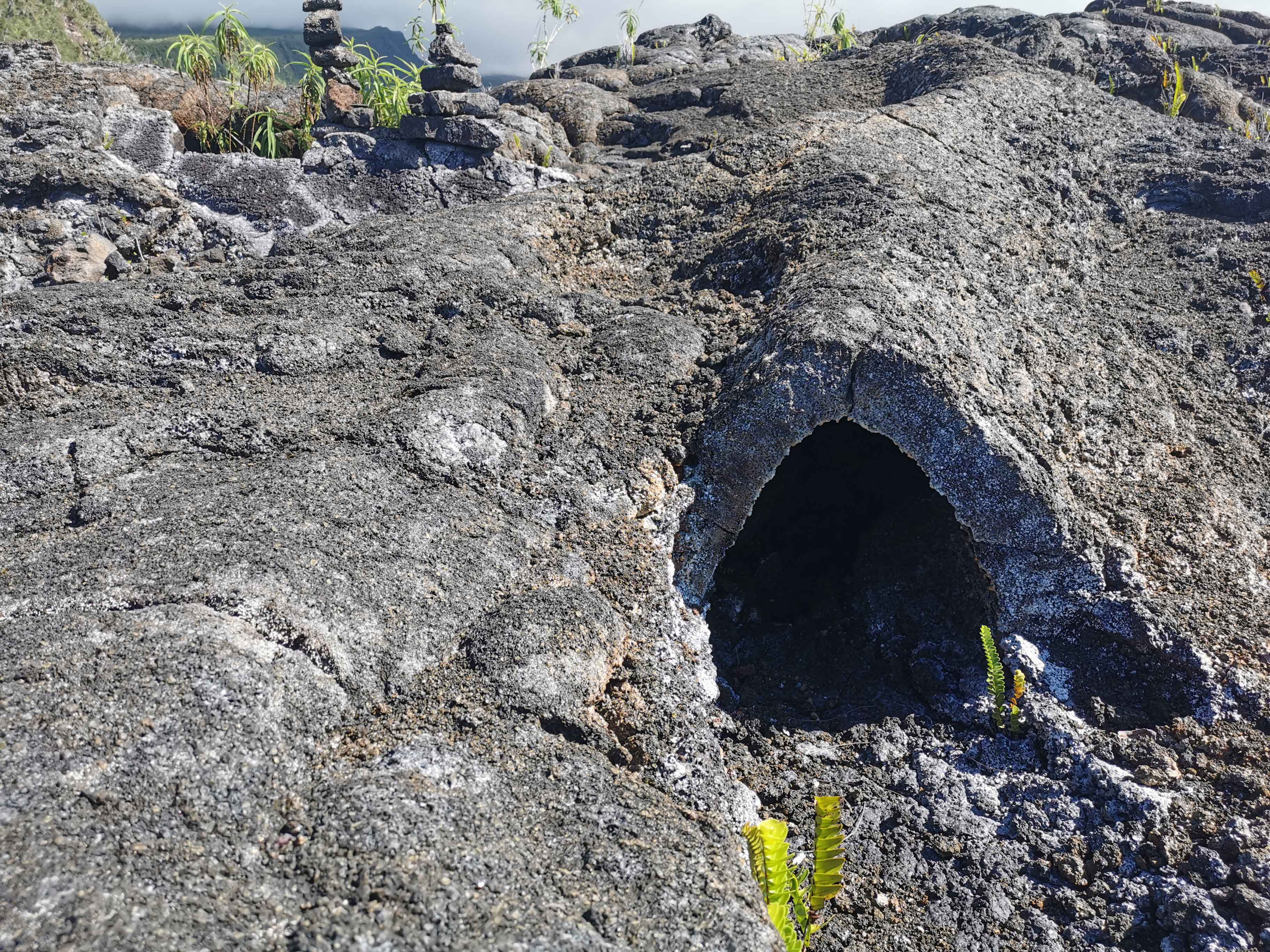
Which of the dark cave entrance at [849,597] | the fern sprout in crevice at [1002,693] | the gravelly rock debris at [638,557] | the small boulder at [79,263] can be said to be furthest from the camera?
the small boulder at [79,263]

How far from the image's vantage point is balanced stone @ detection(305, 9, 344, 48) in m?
7.93

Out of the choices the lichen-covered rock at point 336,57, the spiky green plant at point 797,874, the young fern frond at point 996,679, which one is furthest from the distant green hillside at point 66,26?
the spiky green plant at point 797,874

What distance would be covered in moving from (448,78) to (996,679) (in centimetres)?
671

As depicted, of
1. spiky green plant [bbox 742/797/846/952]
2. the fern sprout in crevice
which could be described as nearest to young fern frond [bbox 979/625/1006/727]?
the fern sprout in crevice

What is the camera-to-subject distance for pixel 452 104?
22.8 feet

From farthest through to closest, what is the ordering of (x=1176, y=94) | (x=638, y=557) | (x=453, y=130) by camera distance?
(x=1176, y=94) < (x=453, y=130) < (x=638, y=557)

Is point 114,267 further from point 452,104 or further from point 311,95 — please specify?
point 452,104

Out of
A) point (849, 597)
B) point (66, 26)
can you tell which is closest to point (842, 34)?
point (849, 597)

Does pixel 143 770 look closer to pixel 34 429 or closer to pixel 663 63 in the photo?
pixel 34 429

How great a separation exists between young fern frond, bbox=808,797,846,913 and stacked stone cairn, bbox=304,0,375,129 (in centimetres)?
704

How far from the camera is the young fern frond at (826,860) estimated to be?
2889 mm

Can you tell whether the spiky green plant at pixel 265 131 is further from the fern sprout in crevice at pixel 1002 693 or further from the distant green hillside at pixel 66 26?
the distant green hillside at pixel 66 26

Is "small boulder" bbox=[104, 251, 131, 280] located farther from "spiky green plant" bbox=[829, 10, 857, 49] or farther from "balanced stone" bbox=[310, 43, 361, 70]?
"spiky green plant" bbox=[829, 10, 857, 49]

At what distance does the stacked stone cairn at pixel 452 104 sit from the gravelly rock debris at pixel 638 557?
1.07 meters
